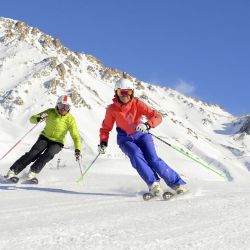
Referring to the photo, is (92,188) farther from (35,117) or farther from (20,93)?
(20,93)

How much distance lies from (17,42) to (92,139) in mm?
50755

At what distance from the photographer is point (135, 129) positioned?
8164 millimetres

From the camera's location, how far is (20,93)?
105m

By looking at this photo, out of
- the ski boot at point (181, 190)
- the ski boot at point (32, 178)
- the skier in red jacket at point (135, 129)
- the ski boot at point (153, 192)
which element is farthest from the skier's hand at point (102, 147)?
the ski boot at point (32, 178)

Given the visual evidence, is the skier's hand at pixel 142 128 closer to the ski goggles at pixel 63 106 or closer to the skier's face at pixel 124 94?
the skier's face at pixel 124 94

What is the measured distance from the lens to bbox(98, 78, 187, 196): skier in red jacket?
25.3 ft

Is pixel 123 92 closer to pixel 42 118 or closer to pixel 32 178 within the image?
pixel 42 118

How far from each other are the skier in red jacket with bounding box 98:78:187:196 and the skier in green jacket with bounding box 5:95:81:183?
235 cm

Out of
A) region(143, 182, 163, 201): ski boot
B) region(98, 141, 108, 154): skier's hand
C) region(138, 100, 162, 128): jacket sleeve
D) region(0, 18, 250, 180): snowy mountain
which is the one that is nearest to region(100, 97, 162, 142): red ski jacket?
region(138, 100, 162, 128): jacket sleeve

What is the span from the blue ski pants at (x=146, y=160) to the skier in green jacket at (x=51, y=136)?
8.56 feet

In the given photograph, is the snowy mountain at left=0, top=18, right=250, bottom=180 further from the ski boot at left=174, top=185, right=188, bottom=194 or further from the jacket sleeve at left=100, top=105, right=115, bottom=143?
the ski boot at left=174, top=185, right=188, bottom=194

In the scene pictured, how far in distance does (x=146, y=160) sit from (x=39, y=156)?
3515mm

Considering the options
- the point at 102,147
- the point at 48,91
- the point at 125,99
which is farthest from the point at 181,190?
the point at 48,91

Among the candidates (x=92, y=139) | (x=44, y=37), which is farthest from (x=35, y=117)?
(x=44, y=37)
